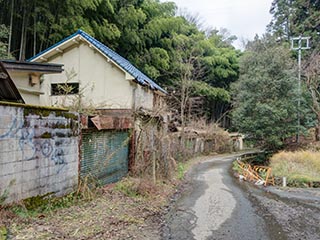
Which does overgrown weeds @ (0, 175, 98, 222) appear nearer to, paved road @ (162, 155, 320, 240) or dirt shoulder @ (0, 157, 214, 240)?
dirt shoulder @ (0, 157, 214, 240)

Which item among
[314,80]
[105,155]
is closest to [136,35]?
[105,155]

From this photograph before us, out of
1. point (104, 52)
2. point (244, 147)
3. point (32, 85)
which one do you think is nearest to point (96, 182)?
point (32, 85)

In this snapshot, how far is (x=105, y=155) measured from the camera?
7988mm

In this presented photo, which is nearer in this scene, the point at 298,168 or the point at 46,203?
the point at 46,203

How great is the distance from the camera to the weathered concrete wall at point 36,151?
4.66m

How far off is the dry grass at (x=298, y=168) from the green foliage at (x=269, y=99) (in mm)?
4135

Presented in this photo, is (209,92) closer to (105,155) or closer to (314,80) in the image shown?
(314,80)

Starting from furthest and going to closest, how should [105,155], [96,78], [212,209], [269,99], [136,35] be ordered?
1. [269,99]
2. [136,35]
3. [96,78]
4. [105,155]
5. [212,209]

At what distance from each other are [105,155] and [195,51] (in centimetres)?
1995

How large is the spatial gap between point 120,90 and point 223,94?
19574mm

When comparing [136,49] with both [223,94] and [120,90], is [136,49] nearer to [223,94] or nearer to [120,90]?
[120,90]

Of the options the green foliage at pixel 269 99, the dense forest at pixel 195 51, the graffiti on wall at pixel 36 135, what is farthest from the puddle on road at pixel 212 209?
the green foliage at pixel 269 99

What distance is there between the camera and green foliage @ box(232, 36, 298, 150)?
2019 cm

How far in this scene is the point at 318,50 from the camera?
2466cm
